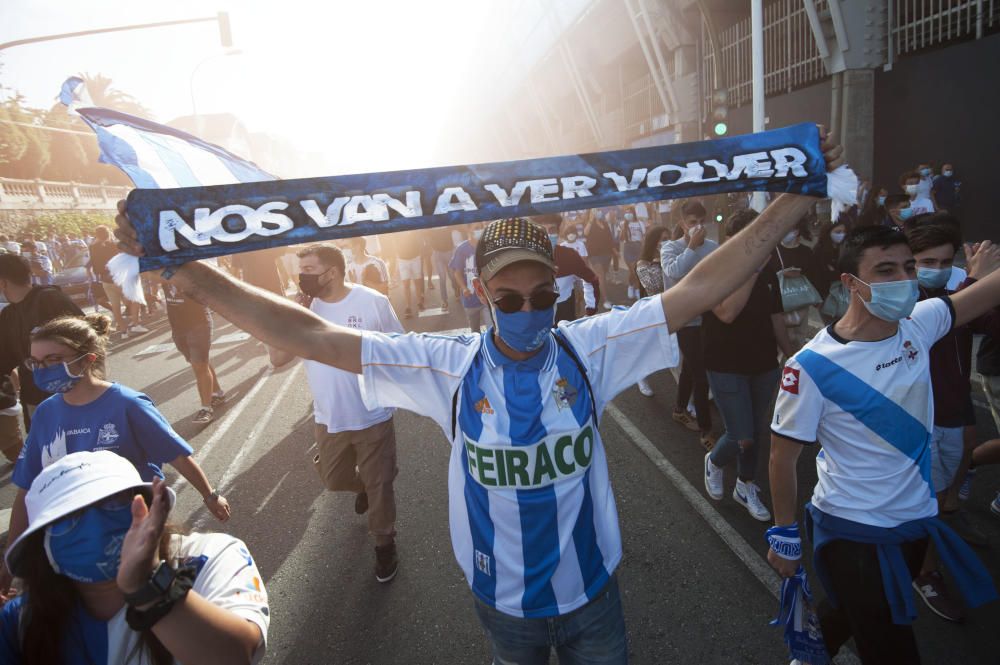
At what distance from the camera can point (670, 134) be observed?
22859 millimetres

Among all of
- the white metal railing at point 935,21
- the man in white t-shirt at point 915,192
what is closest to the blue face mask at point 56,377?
the man in white t-shirt at point 915,192

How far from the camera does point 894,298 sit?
2.30 meters

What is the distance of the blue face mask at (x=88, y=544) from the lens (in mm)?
1511

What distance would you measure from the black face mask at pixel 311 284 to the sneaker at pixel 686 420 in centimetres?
388

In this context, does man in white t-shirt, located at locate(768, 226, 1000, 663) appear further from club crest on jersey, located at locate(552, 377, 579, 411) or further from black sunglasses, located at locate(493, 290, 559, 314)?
black sunglasses, located at locate(493, 290, 559, 314)

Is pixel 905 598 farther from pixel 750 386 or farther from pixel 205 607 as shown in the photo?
pixel 205 607

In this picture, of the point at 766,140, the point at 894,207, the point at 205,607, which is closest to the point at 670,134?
the point at 894,207

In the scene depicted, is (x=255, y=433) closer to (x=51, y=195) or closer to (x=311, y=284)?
(x=311, y=284)

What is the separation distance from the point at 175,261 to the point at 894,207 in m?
8.54

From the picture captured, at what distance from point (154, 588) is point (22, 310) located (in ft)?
15.4

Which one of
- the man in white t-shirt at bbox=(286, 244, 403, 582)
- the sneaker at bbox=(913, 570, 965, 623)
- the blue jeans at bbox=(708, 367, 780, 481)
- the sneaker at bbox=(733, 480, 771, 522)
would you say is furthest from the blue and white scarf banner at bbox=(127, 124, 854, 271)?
the sneaker at bbox=(733, 480, 771, 522)

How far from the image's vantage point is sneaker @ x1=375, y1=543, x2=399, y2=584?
3693 mm

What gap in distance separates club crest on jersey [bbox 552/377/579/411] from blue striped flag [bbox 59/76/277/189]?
4.70 feet

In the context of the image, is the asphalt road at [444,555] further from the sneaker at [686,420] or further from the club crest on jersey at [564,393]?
the club crest on jersey at [564,393]
